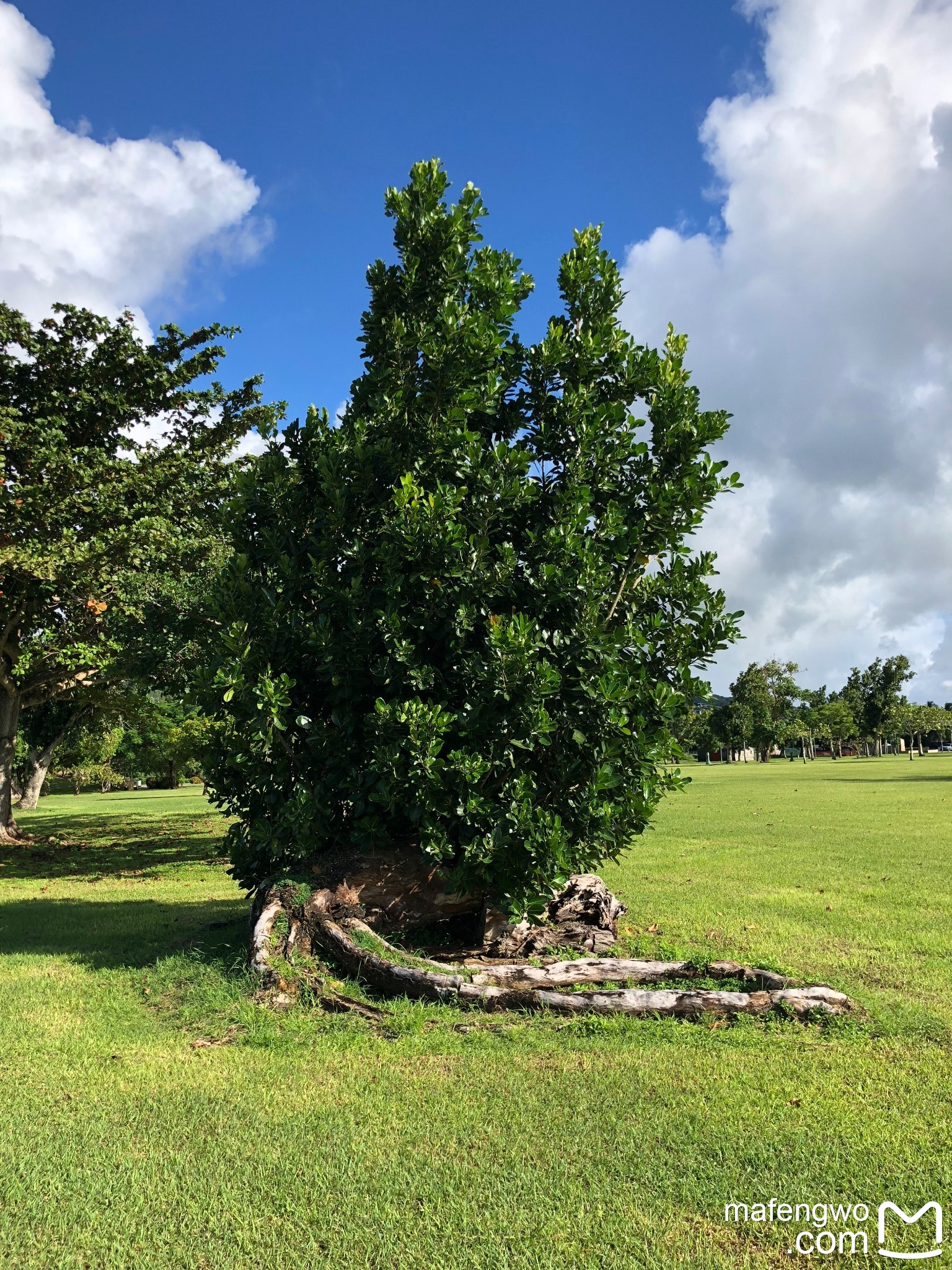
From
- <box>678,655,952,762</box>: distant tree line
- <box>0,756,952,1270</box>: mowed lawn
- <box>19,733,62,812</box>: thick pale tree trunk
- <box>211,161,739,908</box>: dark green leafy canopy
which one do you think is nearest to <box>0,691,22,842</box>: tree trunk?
<box>19,733,62,812</box>: thick pale tree trunk

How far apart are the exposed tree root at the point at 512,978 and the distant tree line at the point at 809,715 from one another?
76.6 m

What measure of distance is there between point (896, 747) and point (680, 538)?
14381 centimetres

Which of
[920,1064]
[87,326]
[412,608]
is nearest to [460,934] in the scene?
[412,608]

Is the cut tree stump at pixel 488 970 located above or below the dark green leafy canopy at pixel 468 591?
below

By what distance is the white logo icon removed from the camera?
3.65 meters

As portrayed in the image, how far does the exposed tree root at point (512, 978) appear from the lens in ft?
22.6

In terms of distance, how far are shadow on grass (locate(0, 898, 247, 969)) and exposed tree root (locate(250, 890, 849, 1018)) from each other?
1.26 metres

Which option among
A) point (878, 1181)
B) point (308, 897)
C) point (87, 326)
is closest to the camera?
point (878, 1181)

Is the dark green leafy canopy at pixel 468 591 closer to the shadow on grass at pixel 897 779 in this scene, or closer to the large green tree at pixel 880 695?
the shadow on grass at pixel 897 779

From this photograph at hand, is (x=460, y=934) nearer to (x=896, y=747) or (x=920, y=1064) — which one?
(x=920, y=1064)

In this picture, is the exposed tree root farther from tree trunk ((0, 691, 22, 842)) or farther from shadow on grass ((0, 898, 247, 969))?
tree trunk ((0, 691, 22, 842))

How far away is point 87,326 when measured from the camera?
60.0ft

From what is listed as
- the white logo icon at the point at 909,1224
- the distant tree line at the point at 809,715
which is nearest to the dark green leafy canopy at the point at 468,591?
the white logo icon at the point at 909,1224

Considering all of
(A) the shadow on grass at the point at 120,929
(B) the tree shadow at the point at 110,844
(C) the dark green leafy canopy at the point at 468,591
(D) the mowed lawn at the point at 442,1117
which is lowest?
(B) the tree shadow at the point at 110,844
